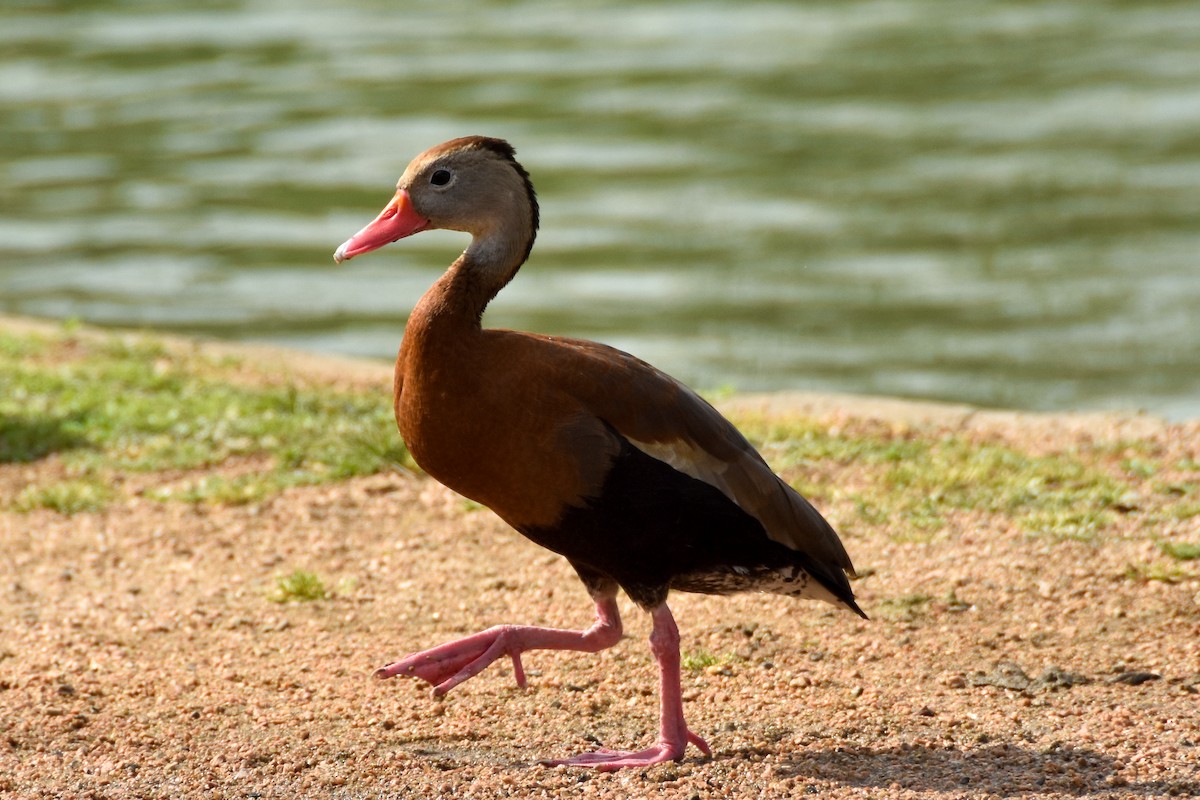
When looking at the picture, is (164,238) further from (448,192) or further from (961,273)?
(448,192)

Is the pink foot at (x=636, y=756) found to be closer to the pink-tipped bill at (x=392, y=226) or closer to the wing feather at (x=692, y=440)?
the wing feather at (x=692, y=440)

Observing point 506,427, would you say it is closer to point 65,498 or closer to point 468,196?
point 468,196

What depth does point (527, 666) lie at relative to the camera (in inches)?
205

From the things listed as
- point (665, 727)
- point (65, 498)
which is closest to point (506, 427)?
point (665, 727)

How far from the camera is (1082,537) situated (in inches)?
235

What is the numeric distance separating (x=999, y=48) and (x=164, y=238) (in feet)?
30.8

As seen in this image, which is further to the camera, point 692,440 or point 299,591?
point 299,591

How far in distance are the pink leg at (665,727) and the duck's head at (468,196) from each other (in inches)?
44.1

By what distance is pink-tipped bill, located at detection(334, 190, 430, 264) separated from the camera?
464 cm

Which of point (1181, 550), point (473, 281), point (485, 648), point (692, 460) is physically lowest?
point (485, 648)

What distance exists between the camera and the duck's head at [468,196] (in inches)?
181

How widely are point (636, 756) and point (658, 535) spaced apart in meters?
0.57

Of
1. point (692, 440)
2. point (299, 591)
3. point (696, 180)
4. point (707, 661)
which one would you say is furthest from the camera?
point (696, 180)

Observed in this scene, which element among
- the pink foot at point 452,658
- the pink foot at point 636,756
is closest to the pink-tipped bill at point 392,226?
the pink foot at point 452,658
